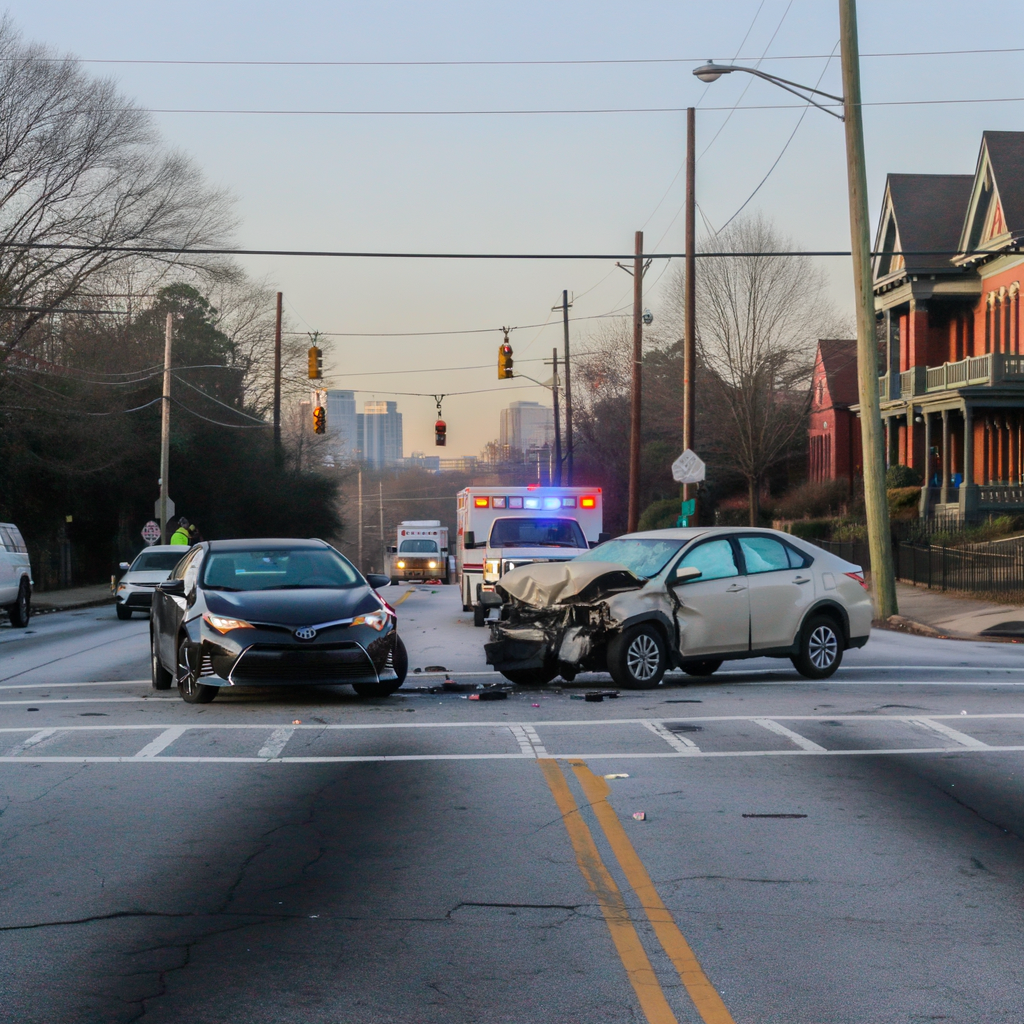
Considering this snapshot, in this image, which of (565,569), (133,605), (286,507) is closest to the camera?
(565,569)

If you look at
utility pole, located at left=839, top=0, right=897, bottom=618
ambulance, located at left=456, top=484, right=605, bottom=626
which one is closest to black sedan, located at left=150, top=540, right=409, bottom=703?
ambulance, located at left=456, top=484, right=605, bottom=626

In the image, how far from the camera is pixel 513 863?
657 centimetres

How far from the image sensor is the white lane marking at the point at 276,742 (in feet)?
32.1

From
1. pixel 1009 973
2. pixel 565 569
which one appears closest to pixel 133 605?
pixel 565 569

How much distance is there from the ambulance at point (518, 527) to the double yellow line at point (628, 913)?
46.5ft

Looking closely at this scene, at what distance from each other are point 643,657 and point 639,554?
1255mm

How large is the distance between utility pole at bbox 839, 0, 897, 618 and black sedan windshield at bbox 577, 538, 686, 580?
8755 mm

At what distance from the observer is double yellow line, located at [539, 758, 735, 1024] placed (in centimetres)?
466

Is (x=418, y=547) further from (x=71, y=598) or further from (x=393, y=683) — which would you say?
(x=393, y=683)

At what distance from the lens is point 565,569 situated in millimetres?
13664

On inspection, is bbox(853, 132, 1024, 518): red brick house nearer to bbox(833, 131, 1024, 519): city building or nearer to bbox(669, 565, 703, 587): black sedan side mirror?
bbox(833, 131, 1024, 519): city building

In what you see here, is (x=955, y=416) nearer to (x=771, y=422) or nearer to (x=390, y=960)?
(x=771, y=422)

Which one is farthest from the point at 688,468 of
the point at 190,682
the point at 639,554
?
the point at 190,682

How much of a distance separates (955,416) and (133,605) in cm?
2795
